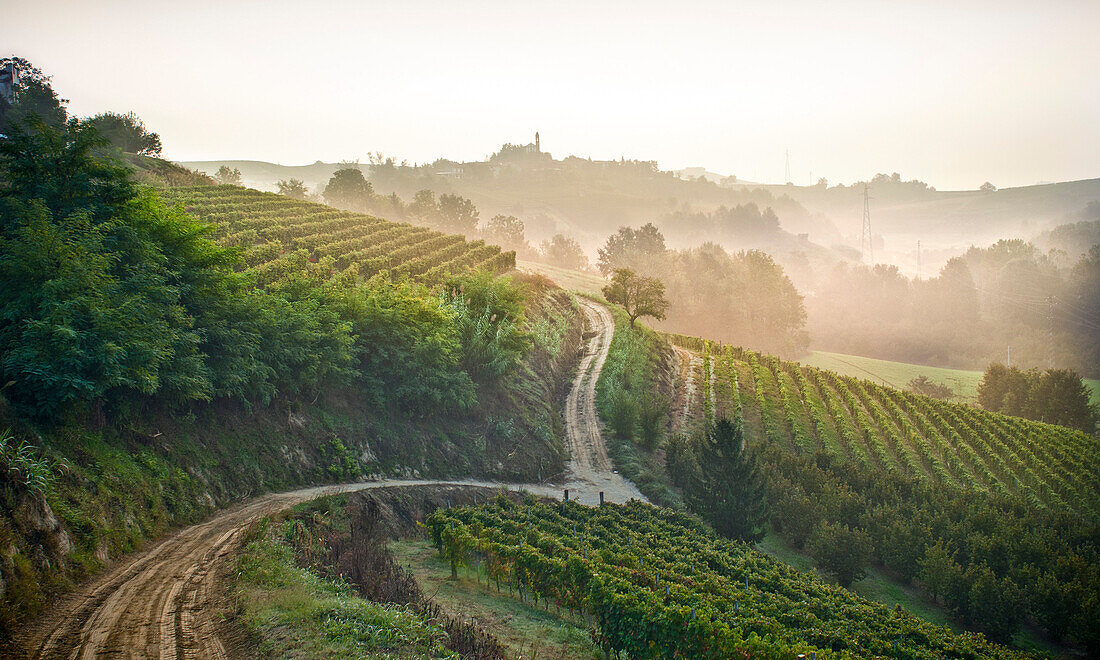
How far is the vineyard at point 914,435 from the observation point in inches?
1676

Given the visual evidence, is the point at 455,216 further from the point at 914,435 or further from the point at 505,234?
the point at 914,435

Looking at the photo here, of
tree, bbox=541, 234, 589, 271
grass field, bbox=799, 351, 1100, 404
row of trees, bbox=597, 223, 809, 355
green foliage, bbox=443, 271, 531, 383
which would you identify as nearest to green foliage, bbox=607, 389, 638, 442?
green foliage, bbox=443, 271, 531, 383

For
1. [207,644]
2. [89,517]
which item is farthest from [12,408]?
Answer: [207,644]

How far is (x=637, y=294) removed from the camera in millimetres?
62969

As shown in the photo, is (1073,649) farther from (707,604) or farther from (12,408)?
(12,408)

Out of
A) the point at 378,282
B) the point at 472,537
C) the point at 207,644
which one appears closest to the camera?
the point at 207,644

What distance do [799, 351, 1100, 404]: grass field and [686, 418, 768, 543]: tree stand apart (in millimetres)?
55705

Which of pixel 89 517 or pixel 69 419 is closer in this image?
pixel 89 517

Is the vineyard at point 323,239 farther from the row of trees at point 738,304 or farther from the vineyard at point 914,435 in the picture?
the row of trees at point 738,304

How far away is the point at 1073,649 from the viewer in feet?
77.6

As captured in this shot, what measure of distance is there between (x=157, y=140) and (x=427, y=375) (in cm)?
Answer: 5964

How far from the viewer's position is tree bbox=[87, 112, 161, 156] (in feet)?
210

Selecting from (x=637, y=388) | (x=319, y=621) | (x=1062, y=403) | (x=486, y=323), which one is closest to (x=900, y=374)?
(x=1062, y=403)

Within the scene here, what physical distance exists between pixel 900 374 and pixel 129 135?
106 meters
